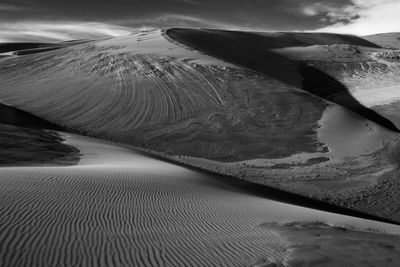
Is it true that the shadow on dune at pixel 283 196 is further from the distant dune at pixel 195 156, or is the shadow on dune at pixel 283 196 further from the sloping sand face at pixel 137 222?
the sloping sand face at pixel 137 222

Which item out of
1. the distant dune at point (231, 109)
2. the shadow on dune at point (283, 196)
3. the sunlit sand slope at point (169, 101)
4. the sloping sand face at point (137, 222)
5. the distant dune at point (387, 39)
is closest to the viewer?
the sloping sand face at point (137, 222)

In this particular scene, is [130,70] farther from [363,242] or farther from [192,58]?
[363,242]

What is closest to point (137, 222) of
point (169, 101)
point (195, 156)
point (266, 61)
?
point (195, 156)

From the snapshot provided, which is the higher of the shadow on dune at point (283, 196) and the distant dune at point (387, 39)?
the distant dune at point (387, 39)

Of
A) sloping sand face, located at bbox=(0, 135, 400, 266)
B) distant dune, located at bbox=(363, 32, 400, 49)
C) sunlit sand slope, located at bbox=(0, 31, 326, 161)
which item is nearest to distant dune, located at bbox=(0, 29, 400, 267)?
sloping sand face, located at bbox=(0, 135, 400, 266)

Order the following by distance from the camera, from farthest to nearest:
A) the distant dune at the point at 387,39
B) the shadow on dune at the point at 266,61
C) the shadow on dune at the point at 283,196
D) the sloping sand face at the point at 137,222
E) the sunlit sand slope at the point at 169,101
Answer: the distant dune at the point at 387,39 < the shadow on dune at the point at 266,61 < the sunlit sand slope at the point at 169,101 < the shadow on dune at the point at 283,196 < the sloping sand face at the point at 137,222

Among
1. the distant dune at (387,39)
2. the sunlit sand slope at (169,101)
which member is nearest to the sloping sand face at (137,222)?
the sunlit sand slope at (169,101)
